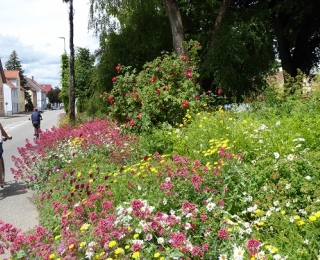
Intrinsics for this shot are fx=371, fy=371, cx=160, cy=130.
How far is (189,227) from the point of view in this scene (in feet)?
11.2

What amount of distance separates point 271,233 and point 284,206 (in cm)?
37

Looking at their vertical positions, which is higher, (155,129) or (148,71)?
(148,71)

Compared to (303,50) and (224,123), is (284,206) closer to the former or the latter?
(224,123)

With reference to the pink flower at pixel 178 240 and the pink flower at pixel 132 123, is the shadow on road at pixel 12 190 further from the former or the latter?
the pink flower at pixel 178 240

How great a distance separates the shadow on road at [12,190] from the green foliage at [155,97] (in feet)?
8.97

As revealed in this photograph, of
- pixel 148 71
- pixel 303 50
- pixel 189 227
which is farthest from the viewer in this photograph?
pixel 303 50

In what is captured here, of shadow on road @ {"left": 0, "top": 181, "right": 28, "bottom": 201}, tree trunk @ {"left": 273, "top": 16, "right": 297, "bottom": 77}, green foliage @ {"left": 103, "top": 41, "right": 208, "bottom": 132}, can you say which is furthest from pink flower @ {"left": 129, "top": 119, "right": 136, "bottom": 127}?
tree trunk @ {"left": 273, "top": 16, "right": 297, "bottom": 77}

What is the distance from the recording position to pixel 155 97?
8703 mm

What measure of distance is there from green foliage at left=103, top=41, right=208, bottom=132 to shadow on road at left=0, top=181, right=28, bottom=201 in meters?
2.73

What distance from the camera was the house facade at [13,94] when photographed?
71.9 meters

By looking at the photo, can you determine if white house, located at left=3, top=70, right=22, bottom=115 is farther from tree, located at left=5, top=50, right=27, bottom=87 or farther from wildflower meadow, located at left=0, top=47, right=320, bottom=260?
wildflower meadow, located at left=0, top=47, right=320, bottom=260

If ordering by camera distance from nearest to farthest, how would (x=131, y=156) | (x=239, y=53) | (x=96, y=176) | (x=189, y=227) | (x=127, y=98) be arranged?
(x=189, y=227) < (x=96, y=176) < (x=131, y=156) < (x=127, y=98) < (x=239, y=53)

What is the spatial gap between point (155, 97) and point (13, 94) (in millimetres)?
72996

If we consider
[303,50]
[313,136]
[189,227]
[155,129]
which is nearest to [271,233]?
[189,227]
